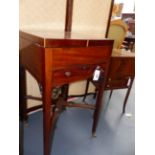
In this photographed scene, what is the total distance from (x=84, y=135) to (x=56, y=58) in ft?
2.86

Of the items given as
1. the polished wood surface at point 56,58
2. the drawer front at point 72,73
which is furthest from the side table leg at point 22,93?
the drawer front at point 72,73

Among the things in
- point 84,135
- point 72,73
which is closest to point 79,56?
point 72,73

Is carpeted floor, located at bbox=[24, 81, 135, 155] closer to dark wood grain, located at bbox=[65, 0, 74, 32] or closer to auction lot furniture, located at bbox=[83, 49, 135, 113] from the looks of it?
auction lot furniture, located at bbox=[83, 49, 135, 113]

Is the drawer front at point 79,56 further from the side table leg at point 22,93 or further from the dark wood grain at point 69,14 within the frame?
the dark wood grain at point 69,14

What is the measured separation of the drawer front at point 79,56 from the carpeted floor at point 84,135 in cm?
70

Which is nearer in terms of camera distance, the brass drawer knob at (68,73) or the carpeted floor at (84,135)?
the brass drawer knob at (68,73)

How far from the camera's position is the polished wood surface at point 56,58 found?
3.06 ft

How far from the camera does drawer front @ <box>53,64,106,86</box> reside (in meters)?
1.03

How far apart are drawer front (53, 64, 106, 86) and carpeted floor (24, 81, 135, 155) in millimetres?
604

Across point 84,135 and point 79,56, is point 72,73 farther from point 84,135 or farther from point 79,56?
point 84,135
